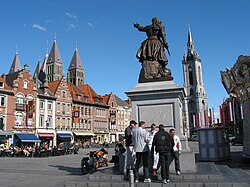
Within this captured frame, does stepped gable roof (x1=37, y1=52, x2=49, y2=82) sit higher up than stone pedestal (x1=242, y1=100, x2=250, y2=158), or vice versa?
stepped gable roof (x1=37, y1=52, x2=49, y2=82)

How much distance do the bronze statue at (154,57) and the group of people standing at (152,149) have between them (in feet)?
6.92

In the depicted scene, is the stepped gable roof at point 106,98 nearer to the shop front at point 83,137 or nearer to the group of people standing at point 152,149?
A: the shop front at point 83,137

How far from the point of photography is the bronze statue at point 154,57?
960 centimetres

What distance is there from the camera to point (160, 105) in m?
8.91

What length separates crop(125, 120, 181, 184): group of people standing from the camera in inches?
291


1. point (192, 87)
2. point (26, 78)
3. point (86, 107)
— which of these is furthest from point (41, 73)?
point (192, 87)

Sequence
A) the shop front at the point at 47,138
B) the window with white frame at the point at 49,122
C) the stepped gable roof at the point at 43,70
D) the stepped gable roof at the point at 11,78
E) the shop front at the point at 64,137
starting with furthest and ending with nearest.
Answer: the stepped gable roof at the point at 43,70, the shop front at the point at 64,137, the window with white frame at the point at 49,122, the shop front at the point at 47,138, the stepped gable roof at the point at 11,78

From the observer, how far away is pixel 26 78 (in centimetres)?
4194

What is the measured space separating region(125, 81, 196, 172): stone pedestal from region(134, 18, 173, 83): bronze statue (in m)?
0.47

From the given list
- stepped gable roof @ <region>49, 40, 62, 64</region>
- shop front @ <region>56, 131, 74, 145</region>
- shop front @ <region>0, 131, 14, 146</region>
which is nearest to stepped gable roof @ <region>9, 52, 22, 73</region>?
stepped gable roof @ <region>49, 40, 62, 64</region>

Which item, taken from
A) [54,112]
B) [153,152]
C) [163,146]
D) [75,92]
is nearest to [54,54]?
[75,92]

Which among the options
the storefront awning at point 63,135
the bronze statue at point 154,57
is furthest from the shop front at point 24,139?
the bronze statue at point 154,57

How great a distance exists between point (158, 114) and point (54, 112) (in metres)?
39.2

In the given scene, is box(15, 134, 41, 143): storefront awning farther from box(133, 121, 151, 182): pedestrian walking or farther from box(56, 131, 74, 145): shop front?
box(133, 121, 151, 182): pedestrian walking
